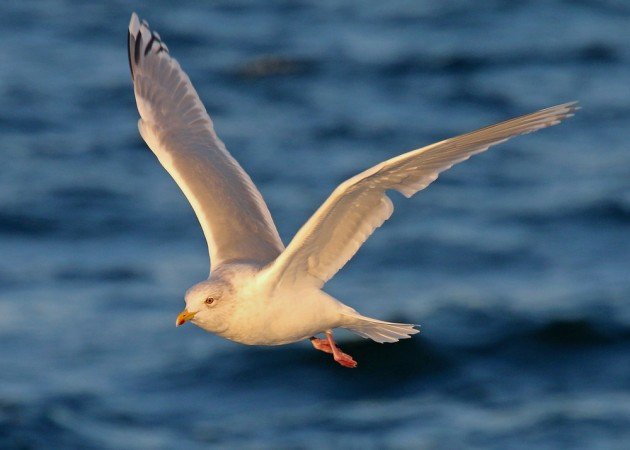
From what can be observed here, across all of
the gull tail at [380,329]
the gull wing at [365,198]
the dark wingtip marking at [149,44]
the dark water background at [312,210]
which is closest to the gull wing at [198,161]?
the dark wingtip marking at [149,44]

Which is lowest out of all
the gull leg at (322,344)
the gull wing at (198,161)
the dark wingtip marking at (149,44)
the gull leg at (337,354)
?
the gull leg at (337,354)

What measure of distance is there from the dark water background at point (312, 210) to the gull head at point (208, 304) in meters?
10.9

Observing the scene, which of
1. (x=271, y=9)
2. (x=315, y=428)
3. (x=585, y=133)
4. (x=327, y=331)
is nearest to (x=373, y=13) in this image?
(x=271, y=9)

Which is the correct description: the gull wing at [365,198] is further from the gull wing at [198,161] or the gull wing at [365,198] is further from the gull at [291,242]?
the gull wing at [198,161]

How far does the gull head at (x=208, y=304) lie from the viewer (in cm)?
899

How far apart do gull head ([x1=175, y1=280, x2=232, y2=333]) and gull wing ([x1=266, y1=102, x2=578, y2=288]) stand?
0.99ft

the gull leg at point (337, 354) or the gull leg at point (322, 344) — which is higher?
the gull leg at point (322, 344)

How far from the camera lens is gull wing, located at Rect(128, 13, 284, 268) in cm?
1024

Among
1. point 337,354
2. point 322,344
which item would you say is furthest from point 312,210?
point 337,354

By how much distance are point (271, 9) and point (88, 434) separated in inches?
654

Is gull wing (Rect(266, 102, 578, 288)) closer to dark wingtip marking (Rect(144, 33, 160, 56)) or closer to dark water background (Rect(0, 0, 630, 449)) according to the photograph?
dark wingtip marking (Rect(144, 33, 160, 56))

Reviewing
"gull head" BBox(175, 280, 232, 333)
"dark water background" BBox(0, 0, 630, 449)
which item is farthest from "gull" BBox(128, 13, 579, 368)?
"dark water background" BBox(0, 0, 630, 449)

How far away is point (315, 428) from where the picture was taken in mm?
20891

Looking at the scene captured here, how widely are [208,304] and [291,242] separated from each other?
69 cm
